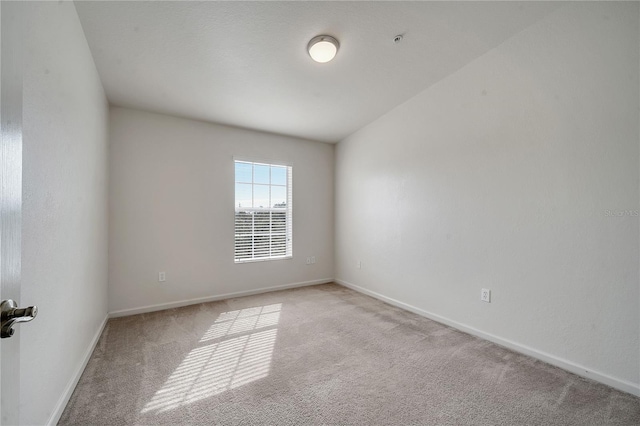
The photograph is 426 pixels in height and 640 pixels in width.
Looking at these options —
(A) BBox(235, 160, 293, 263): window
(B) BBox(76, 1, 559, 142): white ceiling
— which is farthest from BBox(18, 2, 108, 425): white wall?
(A) BBox(235, 160, 293, 263): window

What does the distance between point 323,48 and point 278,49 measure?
0.39 m

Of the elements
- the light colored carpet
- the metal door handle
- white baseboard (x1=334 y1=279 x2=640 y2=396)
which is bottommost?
the light colored carpet

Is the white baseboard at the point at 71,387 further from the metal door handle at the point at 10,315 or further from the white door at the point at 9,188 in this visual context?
the metal door handle at the point at 10,315

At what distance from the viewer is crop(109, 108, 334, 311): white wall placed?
125 inches

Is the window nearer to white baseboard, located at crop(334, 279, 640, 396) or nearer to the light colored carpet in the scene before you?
the light colored carpet

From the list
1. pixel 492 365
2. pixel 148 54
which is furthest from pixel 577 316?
pixel 148 54

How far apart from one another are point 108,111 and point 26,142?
7.61 feet

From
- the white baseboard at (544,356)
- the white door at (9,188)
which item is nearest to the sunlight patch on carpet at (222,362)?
the white door at (9,188)

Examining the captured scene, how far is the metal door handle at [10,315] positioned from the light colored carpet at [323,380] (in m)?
1.27

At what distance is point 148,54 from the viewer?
2275 mm

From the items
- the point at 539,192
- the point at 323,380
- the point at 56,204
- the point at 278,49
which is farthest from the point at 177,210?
the point at 539,192

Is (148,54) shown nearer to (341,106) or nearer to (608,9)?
(341,106)

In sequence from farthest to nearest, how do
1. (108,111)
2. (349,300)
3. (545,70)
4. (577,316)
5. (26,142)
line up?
(349,300), (108,111), (545,70), (577,316), (26,142)

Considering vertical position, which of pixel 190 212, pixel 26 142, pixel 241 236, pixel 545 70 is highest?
pixel 545 70
